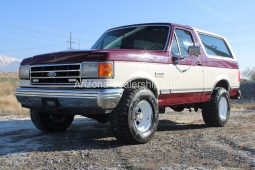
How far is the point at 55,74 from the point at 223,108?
4368mm

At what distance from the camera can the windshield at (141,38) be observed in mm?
7699

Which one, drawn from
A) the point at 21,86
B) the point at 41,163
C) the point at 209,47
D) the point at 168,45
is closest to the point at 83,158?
the point at 41,163

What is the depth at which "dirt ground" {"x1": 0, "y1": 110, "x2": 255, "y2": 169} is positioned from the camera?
206 inches

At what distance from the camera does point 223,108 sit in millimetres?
9398

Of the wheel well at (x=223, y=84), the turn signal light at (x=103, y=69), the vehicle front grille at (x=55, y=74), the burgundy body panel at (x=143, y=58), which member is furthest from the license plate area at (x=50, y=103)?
the wheel well at (x=223, y=84)

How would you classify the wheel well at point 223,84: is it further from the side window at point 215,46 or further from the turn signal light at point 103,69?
the turn signal light at point 103,69

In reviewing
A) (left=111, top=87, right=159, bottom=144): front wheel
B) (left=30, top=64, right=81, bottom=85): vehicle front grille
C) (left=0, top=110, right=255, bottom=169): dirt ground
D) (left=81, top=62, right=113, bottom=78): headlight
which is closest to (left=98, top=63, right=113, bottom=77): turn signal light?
(left=81, top=62, right=113, bottom=78): headlight

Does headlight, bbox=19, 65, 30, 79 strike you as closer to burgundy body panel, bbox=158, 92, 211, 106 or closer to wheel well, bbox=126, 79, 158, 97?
wheel well, bbox=126, 79, 158, 97

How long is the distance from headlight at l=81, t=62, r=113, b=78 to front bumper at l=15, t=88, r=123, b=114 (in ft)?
0.70

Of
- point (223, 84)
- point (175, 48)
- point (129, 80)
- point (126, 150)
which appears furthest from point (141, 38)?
point (223, 84)

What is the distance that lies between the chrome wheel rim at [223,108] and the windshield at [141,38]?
2.41 m

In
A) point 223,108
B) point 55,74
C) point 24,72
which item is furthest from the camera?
point 223,108

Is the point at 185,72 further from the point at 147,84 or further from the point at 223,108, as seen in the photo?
the point at 223,108

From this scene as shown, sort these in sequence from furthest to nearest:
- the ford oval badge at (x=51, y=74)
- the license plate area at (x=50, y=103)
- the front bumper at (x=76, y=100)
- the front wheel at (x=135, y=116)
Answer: the ford oval badge at (x=51, y=74) < the license plate area at (x=50, y=103) < the front wheel at (x=135, y=116) < the front bumper at (x=76, y=100)
